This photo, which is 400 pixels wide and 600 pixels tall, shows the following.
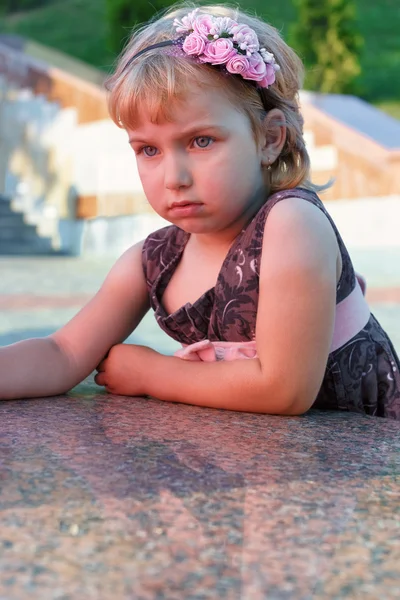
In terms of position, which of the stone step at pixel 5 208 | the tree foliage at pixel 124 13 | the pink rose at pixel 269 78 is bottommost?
the stone step at pixel 5 208

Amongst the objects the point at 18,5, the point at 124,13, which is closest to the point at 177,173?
the point at 124,13

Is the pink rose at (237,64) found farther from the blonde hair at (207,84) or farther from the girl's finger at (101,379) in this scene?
the girl's finger at (101,379)

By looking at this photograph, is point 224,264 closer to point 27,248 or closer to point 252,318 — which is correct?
point 252,318

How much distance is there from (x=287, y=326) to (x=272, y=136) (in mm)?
555

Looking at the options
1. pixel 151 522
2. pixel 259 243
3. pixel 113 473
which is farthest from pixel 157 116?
pixel 151 522

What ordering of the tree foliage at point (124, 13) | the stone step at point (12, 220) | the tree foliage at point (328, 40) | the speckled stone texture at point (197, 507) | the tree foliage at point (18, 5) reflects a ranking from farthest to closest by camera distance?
the tree foliage at point (18, 5) → the tree foliage at point (328, 40) → the tree foliage at point (124, 13) → the stone step at point (12, 220) → the speckled stone texture at point (197, 507)

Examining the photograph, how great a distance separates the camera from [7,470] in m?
1.57

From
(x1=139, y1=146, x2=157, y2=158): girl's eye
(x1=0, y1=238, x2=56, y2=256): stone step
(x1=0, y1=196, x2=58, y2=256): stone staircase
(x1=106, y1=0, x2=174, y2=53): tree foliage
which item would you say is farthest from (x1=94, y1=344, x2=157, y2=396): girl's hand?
(x1=106, y1=0, x2=174, y2=53): tree foliage

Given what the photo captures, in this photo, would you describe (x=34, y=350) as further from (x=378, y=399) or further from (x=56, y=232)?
(x=56, y=232)

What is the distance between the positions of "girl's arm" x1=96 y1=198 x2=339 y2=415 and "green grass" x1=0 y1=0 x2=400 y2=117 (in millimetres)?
18200

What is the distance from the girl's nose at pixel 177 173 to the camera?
206cm

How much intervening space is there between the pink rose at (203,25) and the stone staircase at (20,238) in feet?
31.9

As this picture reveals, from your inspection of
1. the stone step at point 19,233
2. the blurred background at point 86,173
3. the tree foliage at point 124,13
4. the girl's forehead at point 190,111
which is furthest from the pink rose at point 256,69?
the tree foliage at point 124,13

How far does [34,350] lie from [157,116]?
0.68 m
